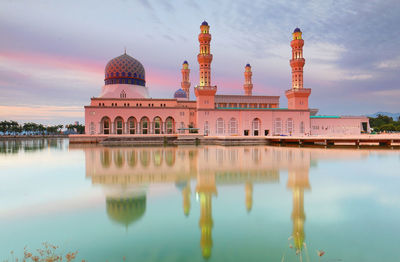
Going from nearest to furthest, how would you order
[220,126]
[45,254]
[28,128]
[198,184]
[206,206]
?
[45,254]
[206,206]
[198,184]
[220,126]
[28,128]

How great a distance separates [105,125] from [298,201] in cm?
3820

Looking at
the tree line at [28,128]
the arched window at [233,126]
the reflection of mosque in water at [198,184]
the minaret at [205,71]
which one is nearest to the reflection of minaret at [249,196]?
the reflection of mosque in water at [198,184]

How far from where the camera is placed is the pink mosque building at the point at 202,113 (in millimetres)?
39250

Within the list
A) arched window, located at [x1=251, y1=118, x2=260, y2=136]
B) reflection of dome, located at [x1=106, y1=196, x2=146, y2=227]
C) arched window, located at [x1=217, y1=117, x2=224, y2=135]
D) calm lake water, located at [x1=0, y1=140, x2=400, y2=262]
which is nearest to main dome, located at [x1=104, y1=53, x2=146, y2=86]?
arched window, located at [x1=217, y1=117, x2=224, y2=135]

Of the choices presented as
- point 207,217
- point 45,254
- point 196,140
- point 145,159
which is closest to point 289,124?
point 196,140

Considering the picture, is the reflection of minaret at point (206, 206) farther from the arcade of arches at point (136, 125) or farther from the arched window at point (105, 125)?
the arched window at point (105, 125)

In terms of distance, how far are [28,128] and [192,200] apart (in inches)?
3381

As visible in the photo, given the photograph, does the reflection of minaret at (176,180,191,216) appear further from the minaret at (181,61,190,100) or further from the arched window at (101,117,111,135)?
the minaret at (181,61,190,100)

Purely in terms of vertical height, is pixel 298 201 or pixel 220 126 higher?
pixel 220 126

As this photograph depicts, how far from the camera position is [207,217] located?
5895 mm

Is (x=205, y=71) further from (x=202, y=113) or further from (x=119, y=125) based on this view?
(x=119, y=125)

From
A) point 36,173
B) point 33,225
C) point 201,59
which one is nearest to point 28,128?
point 201,59

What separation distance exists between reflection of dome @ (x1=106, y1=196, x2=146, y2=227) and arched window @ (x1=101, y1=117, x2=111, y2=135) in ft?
114

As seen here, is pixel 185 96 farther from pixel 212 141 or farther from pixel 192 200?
pixel 192 200
